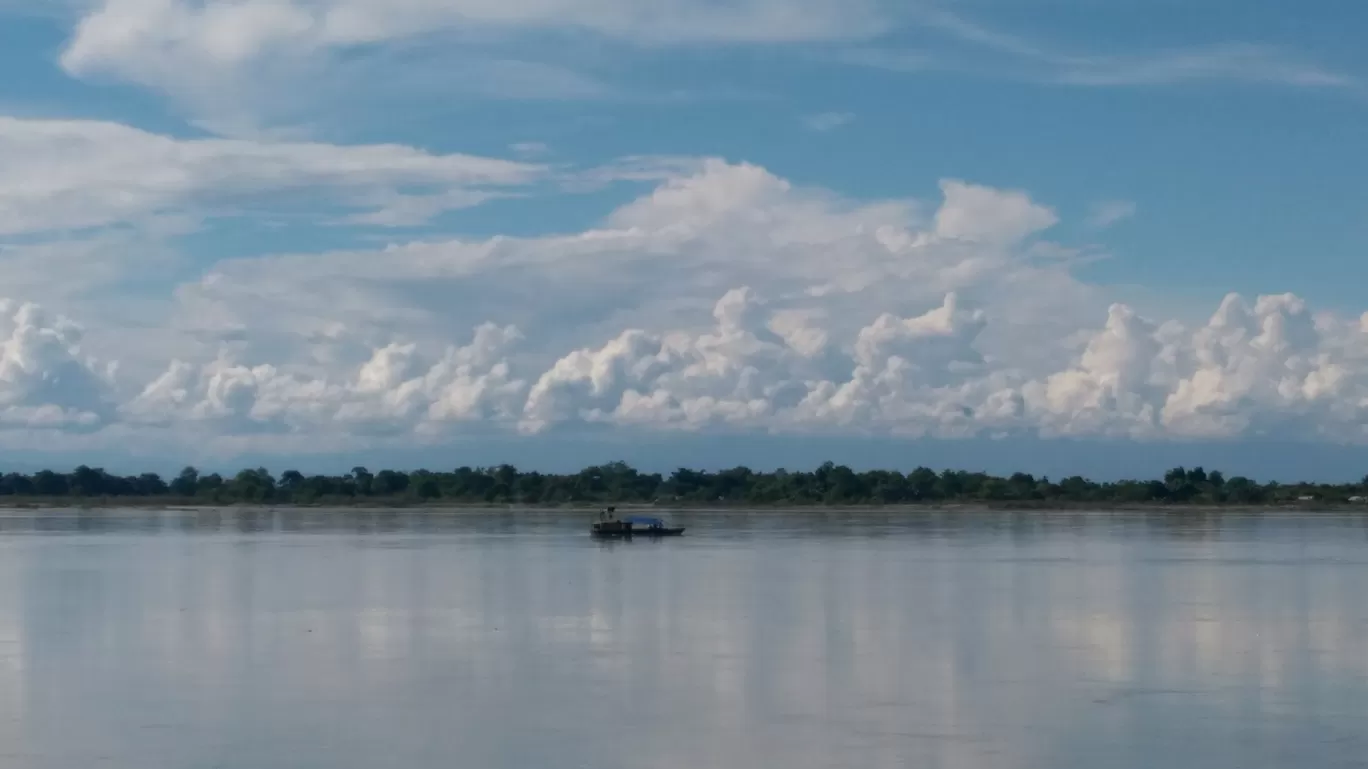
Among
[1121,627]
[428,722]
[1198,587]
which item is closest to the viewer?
[428,722]

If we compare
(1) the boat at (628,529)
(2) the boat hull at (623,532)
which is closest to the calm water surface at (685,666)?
(2) the boat hull at (623,532)

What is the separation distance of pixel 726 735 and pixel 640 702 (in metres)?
2.84

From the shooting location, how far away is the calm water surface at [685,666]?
20.2 meters

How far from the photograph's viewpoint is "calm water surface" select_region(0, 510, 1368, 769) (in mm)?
20188

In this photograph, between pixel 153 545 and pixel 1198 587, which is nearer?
pixel 1198 587

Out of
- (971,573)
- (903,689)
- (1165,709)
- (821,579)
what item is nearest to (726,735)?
(903,689)

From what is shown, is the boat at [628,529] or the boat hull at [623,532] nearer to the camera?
the boat hull at [623,532]

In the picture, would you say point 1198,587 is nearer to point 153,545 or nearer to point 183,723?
point 183,723

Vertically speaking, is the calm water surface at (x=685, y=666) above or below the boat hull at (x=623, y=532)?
below

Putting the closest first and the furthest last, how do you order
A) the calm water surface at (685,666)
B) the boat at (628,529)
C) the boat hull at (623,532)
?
1. the calm water surface at (685,666)
2. the boat hull at (623,532)
3. the boat at (628,529)

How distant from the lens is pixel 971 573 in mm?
53344

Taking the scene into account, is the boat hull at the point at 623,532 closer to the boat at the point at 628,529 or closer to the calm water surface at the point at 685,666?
the boat at the point at 628,529

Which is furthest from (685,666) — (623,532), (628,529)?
(628,529)

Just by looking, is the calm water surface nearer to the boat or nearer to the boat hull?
the boat hull
